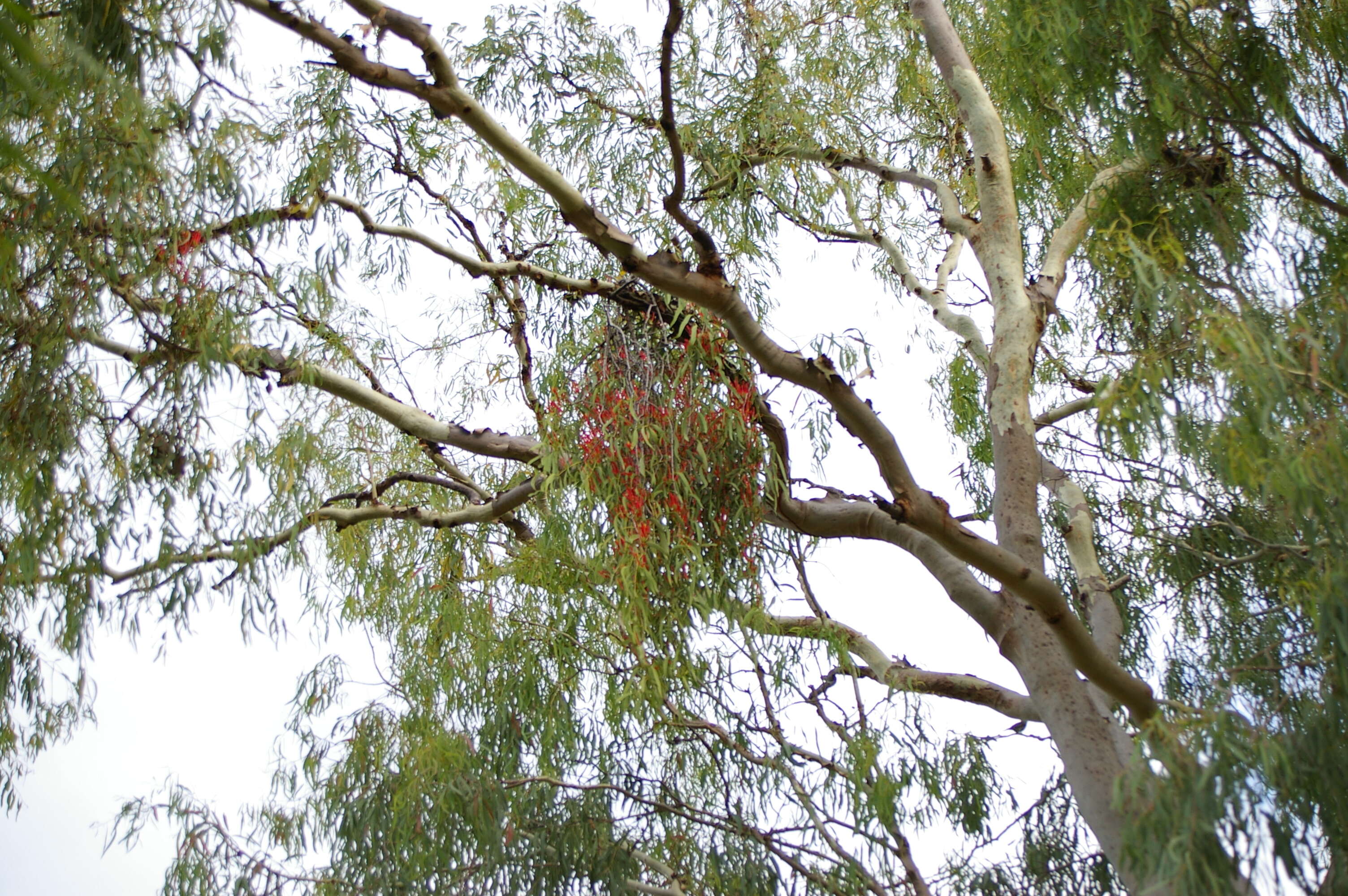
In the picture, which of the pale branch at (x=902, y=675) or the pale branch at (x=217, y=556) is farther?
the pale branch at (x=902, y=675)

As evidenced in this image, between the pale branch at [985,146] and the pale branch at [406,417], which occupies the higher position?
the pale branch at [985,146]

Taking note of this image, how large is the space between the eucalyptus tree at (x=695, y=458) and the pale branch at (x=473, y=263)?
0.02 m

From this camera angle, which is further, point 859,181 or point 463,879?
point 859,181

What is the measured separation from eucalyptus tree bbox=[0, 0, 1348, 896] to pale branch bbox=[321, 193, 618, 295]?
0.05ft

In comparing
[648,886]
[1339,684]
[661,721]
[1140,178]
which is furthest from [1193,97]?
[648,886]

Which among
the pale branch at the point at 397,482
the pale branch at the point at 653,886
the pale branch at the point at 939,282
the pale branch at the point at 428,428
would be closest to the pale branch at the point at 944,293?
the pale branch at the point at 939,282

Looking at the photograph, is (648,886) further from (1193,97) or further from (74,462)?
(1193,97)

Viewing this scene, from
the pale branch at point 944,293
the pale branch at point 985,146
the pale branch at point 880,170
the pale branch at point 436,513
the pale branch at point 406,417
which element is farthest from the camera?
the pale branch at point 944,293

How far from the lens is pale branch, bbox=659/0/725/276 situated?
86.7 inches

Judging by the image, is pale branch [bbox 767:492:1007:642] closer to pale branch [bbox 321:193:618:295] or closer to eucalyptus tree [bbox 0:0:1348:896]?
eucalyptus tree [bbox 0:0:1348:896]

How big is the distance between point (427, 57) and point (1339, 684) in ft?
5.81

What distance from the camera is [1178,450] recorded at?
73.0 inches

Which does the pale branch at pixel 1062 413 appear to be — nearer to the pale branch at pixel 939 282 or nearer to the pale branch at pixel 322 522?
the pale branch at pixel 939 282

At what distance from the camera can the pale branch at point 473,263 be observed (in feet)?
9.63
